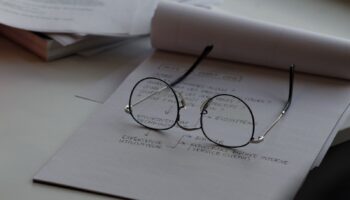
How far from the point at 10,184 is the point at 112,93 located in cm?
22

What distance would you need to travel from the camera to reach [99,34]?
0.94m

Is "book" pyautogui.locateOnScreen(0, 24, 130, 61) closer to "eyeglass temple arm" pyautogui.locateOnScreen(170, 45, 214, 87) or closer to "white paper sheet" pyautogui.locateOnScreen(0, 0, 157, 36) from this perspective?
"white paper sheet" pyautogui.locateOnScreen(0, 0, 157, 36)

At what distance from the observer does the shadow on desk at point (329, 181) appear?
26.9 inches

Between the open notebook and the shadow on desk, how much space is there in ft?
0.03

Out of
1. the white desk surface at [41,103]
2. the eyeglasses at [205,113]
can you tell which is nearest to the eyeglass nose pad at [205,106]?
the eyeglasses at [205,113]

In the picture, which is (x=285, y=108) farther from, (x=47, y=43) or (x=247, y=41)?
(x=47, y=43)

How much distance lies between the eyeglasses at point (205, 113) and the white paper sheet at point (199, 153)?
0.01 metres

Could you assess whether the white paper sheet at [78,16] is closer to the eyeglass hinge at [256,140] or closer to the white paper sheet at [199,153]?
the white paper sheet at [199,153]

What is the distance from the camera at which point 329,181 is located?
707 millimetres

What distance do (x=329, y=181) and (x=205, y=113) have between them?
0.18 m

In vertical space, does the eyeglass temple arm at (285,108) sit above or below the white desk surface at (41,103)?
above

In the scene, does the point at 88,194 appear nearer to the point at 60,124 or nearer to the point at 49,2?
the point at 60,124

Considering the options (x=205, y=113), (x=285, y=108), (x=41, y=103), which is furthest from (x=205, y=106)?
(x=41, y=103)

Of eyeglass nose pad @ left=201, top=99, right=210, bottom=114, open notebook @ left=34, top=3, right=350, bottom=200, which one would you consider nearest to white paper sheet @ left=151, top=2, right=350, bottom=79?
open notebook @ left=34, top=3, right=350, bottom=200
